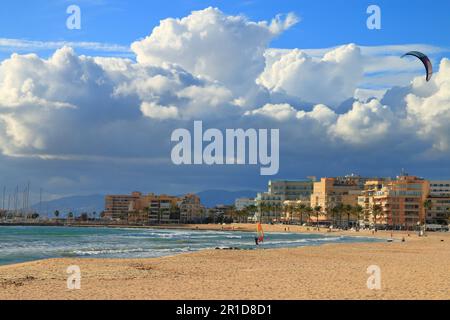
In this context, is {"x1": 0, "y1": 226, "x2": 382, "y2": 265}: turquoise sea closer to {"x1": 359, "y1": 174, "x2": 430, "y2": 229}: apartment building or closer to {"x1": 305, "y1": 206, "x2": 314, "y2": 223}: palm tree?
{"x1": 359, "y1": 174, "x2": 430, "y2": 229}: apartment building

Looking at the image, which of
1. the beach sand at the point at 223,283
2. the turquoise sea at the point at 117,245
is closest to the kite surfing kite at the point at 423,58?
the beach sand at the point at 223,283

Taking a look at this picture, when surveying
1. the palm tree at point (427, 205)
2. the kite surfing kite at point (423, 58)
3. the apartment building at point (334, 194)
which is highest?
the kite surfing kite at point (423, 58)

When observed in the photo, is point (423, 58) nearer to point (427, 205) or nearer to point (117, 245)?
A: point (117, 245)

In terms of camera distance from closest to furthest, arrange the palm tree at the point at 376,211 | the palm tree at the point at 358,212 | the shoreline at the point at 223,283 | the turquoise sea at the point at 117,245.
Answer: the shoreline at the point at 223,283 < the turquoise sea at the point at 117,245 < the palm tree at the point at 376,211 < the palm tree at the point at 358,212

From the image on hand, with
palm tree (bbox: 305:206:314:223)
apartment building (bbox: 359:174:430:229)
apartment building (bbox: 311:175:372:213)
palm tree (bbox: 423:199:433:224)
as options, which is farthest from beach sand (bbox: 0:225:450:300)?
apartment building (bbox: 311:175:372:213)

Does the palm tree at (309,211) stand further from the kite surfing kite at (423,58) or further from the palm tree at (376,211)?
the kite surfing kite at (423,58)

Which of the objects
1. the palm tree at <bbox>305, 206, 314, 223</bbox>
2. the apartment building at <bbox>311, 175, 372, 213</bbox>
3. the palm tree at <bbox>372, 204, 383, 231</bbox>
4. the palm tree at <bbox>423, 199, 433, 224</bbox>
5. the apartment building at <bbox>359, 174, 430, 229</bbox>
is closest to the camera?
the palm tree at <bbox>423, 199, 433, 224</bbox>

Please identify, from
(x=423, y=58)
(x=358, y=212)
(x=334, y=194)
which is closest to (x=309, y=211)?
(x=334, y=194)

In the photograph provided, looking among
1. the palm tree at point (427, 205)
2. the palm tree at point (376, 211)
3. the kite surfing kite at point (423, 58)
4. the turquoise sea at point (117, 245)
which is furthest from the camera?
the palm tree at point (376, 211)

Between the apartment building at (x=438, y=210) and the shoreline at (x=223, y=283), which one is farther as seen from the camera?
the apartment building at (x=438, y=210)

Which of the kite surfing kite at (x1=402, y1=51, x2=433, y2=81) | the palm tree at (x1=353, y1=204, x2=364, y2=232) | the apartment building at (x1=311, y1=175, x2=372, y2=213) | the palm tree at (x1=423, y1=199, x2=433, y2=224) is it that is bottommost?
the palm tree at (x1=353, y1=204, x2=364, y2=232)

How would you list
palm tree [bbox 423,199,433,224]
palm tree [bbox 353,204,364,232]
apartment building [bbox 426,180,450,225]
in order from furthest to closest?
palm tree [bbox 353,204,364,232], apartment building [bbox 426,180,450,225], palm tree [bbox 423,199,433,224]

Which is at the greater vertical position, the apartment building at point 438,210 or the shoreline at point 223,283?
the apartment building at point 438,210
